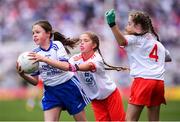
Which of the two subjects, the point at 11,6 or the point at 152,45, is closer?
the point at 152,45

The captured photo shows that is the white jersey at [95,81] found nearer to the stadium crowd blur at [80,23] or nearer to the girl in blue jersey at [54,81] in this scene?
the girl in blue jersey at [54,81]

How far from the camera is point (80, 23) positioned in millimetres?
24141

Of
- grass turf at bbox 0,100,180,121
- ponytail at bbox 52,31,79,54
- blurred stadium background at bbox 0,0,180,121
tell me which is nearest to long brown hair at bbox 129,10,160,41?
ponytail at bbox 52,31,79,54

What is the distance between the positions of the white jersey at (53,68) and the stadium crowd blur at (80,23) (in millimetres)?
11915

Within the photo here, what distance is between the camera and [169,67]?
23.4 m

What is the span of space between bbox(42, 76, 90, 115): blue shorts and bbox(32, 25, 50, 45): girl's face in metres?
0.67

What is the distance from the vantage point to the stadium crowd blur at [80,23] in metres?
22.7

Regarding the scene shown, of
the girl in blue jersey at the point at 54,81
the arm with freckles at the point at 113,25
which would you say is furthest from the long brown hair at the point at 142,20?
the girl in blue jersey at the point at 54,81

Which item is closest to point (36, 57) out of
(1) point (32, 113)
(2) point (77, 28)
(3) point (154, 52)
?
(3) point (154, 52)

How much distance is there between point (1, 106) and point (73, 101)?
10166 millimetres

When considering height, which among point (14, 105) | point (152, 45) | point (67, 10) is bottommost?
point (14, 105)

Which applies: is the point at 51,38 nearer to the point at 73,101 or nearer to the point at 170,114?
the point at 73,101

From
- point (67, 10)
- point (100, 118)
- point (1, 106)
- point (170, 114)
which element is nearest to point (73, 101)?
point (100, 118)

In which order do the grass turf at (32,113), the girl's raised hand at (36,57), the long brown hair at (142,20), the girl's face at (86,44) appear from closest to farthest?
the girl's raised hand at (36,57) → the long brown hair at (142,20) → the girl's face at (86,44) → the grass turf at (32,113)
